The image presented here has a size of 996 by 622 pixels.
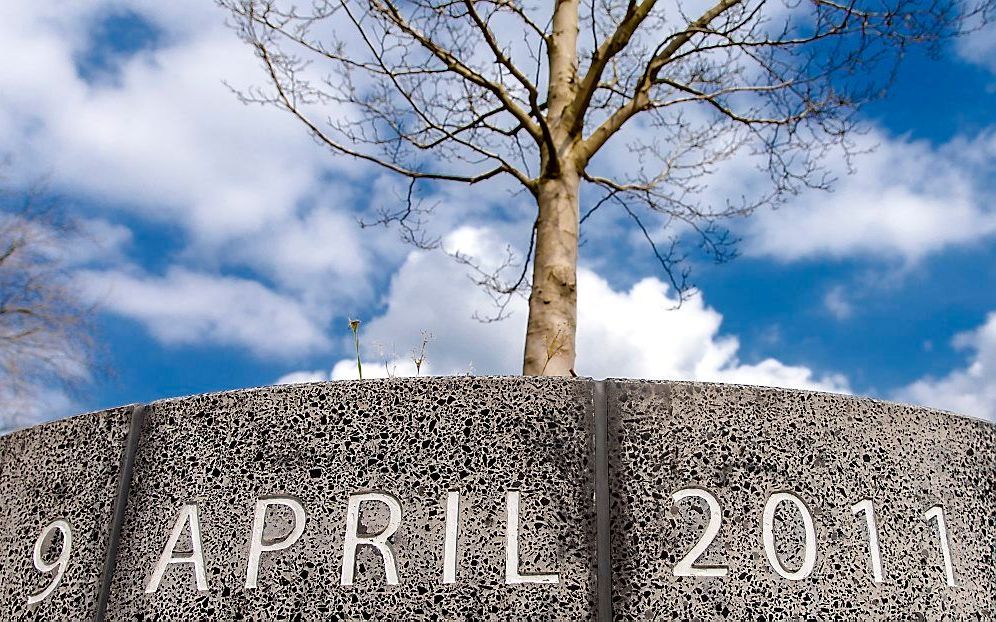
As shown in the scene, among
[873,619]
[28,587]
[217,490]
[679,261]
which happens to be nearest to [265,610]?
[217,490]

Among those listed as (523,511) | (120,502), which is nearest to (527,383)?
(523,511)

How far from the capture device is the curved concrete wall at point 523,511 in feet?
7.71

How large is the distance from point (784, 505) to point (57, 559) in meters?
2.09

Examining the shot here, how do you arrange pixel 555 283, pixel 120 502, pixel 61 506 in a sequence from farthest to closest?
1. pixel 555 283
2. pixel 61 506
3. pixel 120 502

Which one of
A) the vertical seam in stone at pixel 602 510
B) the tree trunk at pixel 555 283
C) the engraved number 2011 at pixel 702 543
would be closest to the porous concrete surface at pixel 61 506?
the vertical seam in stone at pixel 602 510

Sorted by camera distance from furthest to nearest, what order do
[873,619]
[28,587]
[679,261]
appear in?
[679,261] → [28,587] → [873,619]

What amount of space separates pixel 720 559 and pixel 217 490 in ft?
4.43

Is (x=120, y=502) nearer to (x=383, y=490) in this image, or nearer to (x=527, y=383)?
(x=383, y=490)

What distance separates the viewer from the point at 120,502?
2689mm

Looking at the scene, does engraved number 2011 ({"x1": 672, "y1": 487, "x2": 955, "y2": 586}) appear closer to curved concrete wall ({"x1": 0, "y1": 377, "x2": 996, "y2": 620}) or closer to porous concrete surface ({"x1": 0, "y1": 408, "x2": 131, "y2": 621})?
curved concrete wall ({"x1": 0, "y1": 377, "x2": 996, "y2": 620})

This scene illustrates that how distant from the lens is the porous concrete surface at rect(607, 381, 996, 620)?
2363 millimetres

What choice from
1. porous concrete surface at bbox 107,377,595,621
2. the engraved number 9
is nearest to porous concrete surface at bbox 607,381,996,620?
porous concrete surface at bbox 107,377,595,621

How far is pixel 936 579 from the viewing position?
102 inches

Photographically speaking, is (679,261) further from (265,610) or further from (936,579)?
(265,610)
